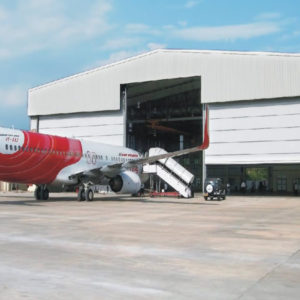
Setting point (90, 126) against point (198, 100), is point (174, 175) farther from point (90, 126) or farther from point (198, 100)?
point (198, 100)

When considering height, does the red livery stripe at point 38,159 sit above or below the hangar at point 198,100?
below

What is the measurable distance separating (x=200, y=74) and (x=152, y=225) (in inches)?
990

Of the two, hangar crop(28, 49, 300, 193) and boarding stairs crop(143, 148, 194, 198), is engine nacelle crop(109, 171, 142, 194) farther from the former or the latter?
hangar crop(28, 49, 300, 193)

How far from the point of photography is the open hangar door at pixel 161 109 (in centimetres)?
4141

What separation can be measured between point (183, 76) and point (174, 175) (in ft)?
28.4

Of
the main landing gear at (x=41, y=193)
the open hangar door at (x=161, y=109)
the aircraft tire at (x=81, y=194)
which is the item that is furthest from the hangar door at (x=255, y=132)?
the main landing gear at (x=41, y=193)

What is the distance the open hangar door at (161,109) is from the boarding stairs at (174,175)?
3853 mm

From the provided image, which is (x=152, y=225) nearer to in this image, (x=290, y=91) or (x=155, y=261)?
(x=155, y=261)

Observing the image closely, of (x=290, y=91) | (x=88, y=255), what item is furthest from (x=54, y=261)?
(x=290, y=91)

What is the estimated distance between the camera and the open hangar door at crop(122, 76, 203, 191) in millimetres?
41409

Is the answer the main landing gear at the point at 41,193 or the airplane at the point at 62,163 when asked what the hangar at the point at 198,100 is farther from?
the main landing gear at the point at 41,193

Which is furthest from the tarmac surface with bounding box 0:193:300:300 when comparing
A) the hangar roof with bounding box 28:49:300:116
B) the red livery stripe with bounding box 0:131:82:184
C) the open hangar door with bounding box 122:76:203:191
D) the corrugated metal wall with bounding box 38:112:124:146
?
the open hangar door with bounding box 122:76:203:191

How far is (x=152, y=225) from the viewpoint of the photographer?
12.8 m

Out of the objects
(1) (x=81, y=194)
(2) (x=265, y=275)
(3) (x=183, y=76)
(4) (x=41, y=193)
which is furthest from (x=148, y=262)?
(3) (x=183, y=76)
